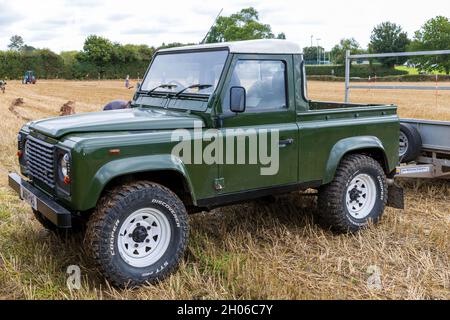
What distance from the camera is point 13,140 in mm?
10602

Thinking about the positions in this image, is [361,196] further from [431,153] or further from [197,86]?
[197,86]

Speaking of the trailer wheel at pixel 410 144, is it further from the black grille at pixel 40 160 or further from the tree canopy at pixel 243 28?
the tree canopy at pixel 243 28

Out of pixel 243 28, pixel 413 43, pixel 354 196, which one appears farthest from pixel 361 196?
pixel 243 28

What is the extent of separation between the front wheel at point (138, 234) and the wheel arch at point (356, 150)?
173 cm

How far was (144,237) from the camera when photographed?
431 cm

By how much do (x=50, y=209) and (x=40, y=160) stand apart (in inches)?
24.6

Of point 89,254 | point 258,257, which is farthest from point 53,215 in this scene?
point 258,257

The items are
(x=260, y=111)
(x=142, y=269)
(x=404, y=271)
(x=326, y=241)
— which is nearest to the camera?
(x=142, y=269)

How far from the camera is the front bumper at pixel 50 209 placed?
400 cm

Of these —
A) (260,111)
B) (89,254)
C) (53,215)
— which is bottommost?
(89,254)

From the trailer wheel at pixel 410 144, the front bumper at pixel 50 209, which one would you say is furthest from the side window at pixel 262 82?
the trailer wheel at pixel 410 144

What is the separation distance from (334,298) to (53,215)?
2.24 meters

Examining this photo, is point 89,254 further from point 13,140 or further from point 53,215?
point 13,140
